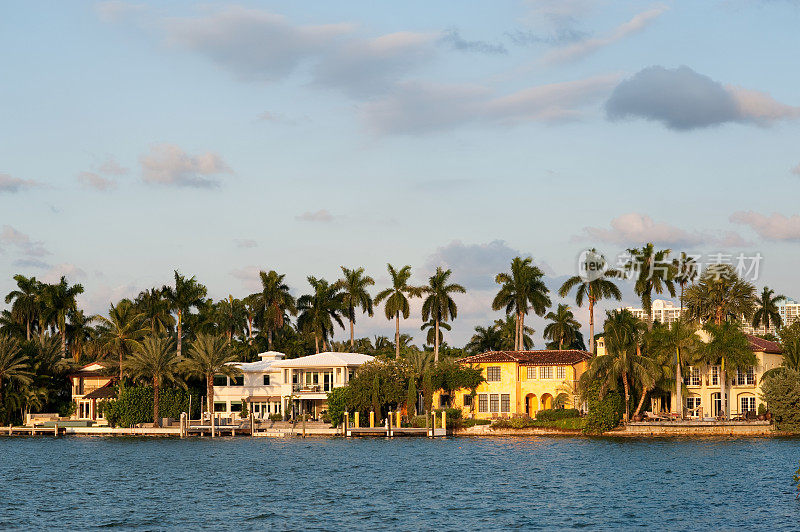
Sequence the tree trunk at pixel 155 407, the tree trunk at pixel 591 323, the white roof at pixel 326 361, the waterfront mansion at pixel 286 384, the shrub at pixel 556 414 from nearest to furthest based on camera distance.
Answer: the shrub at pixel 556 414, the tree trunk at pixel 155 407, the white roof at pixel 326 361, the waterfront mansion at pixel 286 384, the tree trunk at pixel 591 323

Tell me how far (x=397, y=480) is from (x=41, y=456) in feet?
114

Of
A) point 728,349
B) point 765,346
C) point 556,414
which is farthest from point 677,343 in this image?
point 765,346

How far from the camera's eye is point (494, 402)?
105750mm

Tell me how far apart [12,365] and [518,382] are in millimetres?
53730

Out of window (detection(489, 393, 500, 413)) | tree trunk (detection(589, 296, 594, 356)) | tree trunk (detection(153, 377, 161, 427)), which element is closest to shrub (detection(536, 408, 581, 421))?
window (detection(489, 393, 500, 413))

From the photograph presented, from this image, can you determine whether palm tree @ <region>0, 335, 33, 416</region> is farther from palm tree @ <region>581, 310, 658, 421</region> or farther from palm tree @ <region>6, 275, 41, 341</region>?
palm tree @ <region>581, 310, 658, 421</region>

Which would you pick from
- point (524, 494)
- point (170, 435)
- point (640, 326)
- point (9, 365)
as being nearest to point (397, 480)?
point (524, 494)

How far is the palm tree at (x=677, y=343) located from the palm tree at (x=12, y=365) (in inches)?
2596

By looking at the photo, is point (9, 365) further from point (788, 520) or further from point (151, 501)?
point (788, 520)

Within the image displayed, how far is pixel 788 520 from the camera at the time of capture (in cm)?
4369

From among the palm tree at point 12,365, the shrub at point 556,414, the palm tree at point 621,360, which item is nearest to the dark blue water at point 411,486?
the palm tree at point 621,360

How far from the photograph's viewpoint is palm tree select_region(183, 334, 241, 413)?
346ft

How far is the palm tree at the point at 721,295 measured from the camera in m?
103

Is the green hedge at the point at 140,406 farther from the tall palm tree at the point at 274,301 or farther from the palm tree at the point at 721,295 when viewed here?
the palm tree at the point at 721,295
